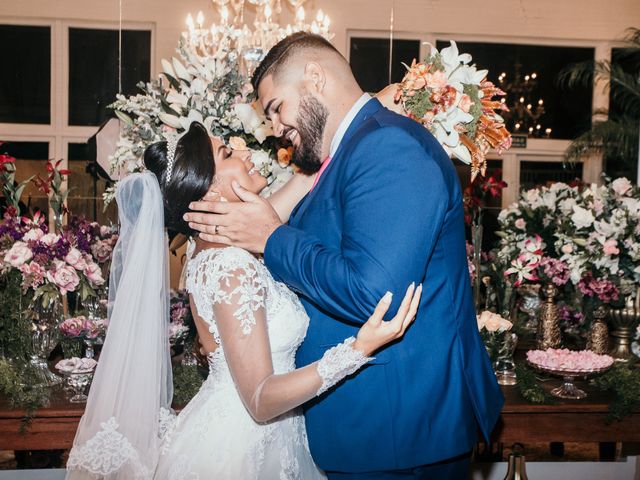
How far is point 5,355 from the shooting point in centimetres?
298

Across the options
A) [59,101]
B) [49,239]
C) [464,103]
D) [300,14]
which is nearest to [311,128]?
[464,103]

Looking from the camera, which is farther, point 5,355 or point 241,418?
point 5,355

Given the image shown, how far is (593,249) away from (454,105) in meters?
1.58

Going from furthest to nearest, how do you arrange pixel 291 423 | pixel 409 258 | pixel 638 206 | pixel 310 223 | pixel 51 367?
pixel 638 206 → pixel 51 367 → pixel 291 423 → pixel 310 223 → pixel 409 258

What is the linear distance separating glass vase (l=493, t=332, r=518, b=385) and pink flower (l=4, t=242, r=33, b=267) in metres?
2.04

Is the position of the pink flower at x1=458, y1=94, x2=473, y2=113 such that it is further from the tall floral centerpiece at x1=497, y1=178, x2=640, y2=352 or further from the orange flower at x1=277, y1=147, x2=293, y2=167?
the tall floral centerpiece at x1=497, y1=178, x2=640, y2=352

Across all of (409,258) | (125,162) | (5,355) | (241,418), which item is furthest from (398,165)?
(5,355)

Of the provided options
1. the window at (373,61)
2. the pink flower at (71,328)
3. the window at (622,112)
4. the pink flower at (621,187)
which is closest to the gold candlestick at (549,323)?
the pink flower at (621,187)

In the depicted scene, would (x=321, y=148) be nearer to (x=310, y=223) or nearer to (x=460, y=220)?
(x=310, y=223)

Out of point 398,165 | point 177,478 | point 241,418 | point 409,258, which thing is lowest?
point 177,478

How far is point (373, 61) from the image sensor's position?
620cm

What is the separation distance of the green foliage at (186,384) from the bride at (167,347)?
0.35 meters

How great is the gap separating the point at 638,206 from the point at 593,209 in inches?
8.2

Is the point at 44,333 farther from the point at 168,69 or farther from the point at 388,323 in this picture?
the point at 388,323
